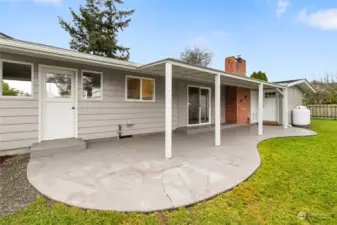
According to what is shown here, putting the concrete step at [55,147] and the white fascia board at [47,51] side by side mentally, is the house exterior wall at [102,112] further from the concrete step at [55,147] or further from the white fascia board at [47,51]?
the white fascia board at [47,51]

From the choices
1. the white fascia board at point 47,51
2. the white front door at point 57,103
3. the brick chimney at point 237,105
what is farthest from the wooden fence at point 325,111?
the white front door at point 57,103

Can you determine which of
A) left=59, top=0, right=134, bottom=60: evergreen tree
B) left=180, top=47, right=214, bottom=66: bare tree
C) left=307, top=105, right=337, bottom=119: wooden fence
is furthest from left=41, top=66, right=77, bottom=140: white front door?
left=180, top=47, right=214, bottom=66: bare tree

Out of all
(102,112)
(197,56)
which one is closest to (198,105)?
(102,112)

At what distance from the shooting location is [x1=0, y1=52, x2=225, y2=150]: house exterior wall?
457cm

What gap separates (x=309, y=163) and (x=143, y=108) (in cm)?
521

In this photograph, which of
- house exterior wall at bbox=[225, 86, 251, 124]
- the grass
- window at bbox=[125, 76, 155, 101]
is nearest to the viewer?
the grass

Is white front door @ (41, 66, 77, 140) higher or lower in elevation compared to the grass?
higher

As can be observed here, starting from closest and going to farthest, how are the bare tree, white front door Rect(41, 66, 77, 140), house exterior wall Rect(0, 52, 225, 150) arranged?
1. house exterior wall Rect(0, 52, 225, 150)
2. white front door Rect(41, 66, 77, 140)
3. the bare tree

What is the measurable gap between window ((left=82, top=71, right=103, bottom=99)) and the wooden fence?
57.6 ft

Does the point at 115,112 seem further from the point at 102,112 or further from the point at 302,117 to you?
the point at 302,117

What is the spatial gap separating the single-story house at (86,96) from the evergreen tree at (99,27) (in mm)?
12403

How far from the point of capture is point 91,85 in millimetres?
5926

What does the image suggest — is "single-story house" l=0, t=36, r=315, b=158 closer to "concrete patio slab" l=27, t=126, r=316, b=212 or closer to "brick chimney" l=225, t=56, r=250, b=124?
"concrete patio slab" l=27, t=126, r=316, b=212


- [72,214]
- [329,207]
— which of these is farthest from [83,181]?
[329,207]
